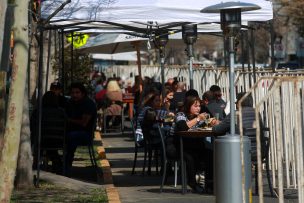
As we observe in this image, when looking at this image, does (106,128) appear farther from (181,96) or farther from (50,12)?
(50,12)

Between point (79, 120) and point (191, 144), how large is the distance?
2.51 metres

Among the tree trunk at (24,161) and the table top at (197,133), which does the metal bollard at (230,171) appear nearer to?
the table top at (197,133)

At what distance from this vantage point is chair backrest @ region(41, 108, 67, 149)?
14305 mm

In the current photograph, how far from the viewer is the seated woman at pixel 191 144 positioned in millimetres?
12906

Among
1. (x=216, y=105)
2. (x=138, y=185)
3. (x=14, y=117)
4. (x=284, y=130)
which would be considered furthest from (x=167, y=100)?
(x=14, y=117)

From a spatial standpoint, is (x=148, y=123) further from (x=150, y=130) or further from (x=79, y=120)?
(x=79, y=120)

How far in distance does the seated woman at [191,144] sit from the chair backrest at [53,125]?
76.8 inches

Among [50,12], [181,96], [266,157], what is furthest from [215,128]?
[181,96]

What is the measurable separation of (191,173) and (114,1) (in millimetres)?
2666

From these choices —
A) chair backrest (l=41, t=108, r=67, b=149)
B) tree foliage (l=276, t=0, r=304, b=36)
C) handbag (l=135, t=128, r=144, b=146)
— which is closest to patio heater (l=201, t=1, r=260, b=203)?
chair backrest (l=41, t=108, r=67, b=149)

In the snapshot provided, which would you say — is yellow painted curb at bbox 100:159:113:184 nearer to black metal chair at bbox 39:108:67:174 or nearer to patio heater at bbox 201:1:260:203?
black metal chair at bbox 39:108:67:174

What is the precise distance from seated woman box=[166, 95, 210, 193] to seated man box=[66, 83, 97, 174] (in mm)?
2009

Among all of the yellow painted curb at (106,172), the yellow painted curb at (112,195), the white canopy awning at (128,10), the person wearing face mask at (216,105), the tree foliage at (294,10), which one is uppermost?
the tree foliage at (294,10)

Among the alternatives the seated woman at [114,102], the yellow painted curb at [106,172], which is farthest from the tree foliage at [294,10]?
the yellow painted curb at [106,172]
